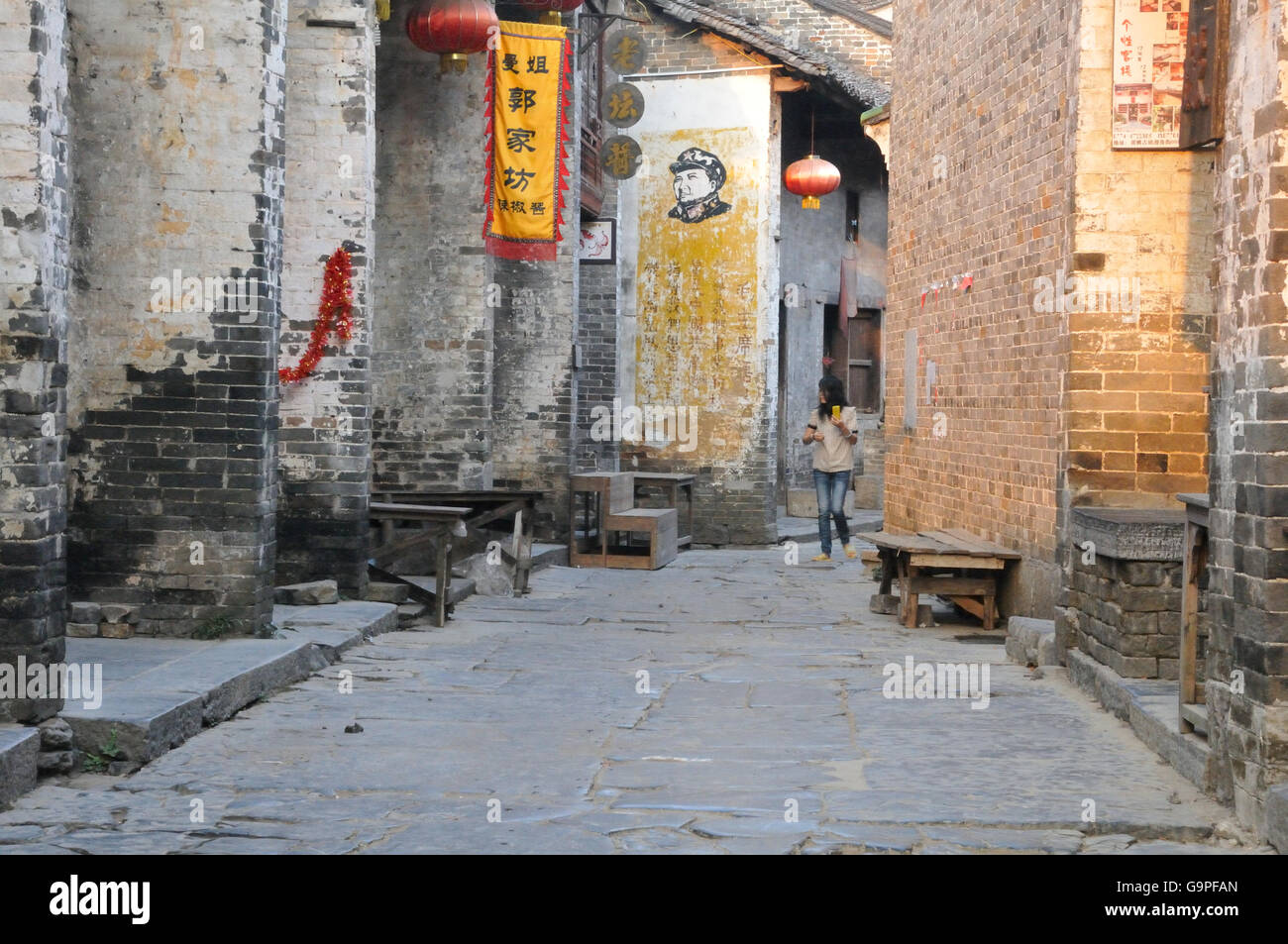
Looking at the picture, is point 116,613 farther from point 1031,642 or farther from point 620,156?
point 620,156

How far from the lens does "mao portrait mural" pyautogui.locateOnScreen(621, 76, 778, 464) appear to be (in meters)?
18.1

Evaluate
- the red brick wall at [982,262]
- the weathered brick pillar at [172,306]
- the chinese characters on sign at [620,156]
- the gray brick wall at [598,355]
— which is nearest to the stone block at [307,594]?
the weathered brick pillar at [172,306]

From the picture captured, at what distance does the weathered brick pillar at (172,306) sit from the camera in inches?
327

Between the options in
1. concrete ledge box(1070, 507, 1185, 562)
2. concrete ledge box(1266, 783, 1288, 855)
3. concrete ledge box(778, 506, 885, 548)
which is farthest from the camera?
concrete ledge box(778, 506, 885, 548)

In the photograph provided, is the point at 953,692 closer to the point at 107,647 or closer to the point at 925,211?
the point at 107,647

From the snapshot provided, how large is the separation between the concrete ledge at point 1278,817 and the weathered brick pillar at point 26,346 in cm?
440

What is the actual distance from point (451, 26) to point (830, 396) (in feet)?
17.9

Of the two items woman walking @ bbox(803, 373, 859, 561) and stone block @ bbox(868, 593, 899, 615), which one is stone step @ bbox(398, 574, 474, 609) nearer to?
stone block @ bbox(868, 593, 899, 615)

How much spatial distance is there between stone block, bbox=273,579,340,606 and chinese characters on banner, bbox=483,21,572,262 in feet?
14.2

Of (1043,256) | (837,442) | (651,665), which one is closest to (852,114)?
(837,442)

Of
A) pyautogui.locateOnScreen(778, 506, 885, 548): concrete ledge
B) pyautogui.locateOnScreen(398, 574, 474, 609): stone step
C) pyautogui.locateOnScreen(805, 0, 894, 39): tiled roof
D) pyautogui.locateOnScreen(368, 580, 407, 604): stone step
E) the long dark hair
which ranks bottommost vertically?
pyautogui.locateOnScreen(778, 506, 885, 548): concrete ledge

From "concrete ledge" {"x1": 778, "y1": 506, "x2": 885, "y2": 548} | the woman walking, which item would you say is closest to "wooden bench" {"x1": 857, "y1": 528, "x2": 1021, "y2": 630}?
the woman walking

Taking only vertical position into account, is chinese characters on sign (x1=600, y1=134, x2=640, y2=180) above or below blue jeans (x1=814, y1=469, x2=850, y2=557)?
above

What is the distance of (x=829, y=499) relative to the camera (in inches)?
611
